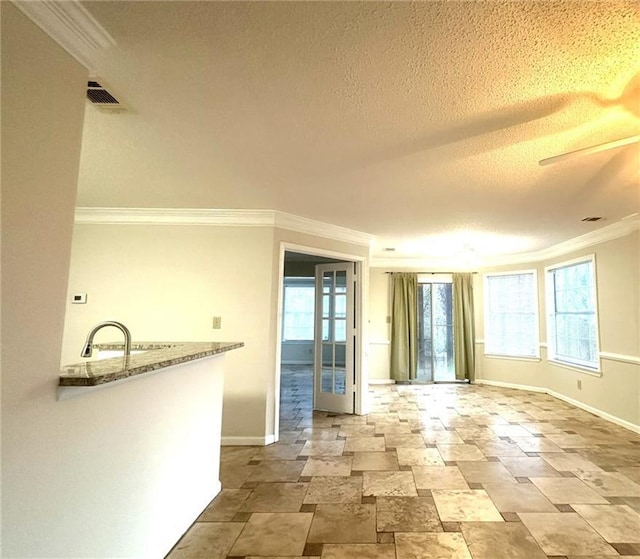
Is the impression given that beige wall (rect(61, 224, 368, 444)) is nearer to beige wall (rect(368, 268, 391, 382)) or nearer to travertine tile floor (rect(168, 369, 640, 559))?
travertine tile floor (rect(168, 369, 640, 559))

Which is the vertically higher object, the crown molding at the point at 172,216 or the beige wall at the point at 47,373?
the crown molding at the point at 172,216

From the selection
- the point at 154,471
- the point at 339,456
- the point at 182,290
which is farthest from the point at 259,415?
the point at 154,471

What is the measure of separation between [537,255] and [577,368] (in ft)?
6.26

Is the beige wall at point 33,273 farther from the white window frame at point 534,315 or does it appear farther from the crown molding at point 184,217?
the white window frame at point 534,315

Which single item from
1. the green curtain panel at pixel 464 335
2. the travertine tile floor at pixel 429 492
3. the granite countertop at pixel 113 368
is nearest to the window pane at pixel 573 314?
the travertine tile floor at pixel 429 492

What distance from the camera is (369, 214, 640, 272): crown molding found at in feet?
14.1

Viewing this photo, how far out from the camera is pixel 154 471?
186cm

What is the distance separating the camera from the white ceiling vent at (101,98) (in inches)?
68.7

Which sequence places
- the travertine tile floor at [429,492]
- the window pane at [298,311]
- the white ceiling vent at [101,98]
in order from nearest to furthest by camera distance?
the white ceiling vent at [101,98] < the travertine tile floor at [429,492] < the window pane at [298,311]

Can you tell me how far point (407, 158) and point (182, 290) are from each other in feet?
8.55

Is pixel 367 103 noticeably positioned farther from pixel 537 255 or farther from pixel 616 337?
pixel 537 255

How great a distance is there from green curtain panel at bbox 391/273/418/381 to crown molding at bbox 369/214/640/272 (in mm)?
401

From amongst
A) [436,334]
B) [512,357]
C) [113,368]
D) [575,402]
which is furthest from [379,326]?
[113,368]

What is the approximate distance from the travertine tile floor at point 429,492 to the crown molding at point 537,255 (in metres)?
2.29
